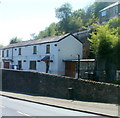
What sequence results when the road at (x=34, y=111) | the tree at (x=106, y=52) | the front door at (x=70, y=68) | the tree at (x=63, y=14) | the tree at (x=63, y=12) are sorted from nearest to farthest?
the road at (x=34, y=111)
the tree at (x=106, y=52)
the front door at (x=70, y=68)
the tree at (x=63, y=14)
the tree at (x=63, y=12)

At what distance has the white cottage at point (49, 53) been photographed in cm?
3556

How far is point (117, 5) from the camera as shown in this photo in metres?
53.1

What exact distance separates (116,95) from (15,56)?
32.9 metres

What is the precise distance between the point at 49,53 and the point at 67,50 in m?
3.07

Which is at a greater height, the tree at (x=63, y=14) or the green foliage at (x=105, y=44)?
the tree at (x=63, y=14)

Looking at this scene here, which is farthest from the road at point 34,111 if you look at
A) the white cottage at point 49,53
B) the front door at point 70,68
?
the white cottage at point 49,53

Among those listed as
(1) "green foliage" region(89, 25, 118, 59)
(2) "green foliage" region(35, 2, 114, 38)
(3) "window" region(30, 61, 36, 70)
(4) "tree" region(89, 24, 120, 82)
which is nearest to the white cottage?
(3) "window" region(30, 61, 36, 70)

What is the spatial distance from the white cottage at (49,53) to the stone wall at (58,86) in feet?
28.1

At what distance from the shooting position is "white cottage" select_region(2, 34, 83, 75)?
3556cm

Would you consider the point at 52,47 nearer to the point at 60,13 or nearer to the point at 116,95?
the point at 116,95

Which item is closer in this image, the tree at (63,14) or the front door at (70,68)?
the front door at (70,68)

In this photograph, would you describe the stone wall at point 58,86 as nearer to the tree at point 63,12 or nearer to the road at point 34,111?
the road at point 34,111

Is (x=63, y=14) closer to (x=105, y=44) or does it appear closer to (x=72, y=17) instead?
(x=72, y=17)

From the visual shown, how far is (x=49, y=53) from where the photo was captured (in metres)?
36.7
